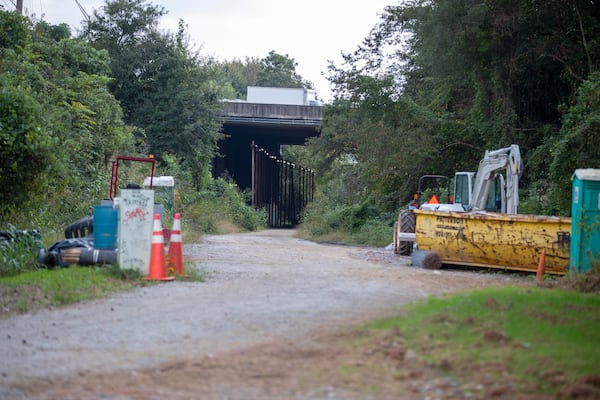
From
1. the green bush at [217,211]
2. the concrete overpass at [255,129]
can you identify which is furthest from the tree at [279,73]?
the green bush at [217,211]

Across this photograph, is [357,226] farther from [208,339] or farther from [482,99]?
[208,339]

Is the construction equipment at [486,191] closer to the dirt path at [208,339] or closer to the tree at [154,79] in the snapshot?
the dirt path at [208,339]

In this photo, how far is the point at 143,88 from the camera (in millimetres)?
41844

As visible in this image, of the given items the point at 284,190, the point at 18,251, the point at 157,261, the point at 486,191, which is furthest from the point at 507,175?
the point at 284,190

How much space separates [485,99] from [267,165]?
112ft

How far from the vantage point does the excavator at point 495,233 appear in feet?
49.2

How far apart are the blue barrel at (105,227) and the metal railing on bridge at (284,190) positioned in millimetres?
44654

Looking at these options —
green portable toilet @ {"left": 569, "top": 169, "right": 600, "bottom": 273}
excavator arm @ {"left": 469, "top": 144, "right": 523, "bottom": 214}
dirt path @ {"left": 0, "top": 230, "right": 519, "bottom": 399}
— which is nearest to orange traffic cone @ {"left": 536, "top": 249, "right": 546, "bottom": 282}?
green portable toilet @ {"left": 569, "top": 169, "right": 600, "bottom": 273}

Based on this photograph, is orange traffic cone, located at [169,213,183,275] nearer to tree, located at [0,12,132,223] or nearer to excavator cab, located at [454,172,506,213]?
tree, located at [0,12,132,223]

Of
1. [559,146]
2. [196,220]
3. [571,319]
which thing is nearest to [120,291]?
[571,319]

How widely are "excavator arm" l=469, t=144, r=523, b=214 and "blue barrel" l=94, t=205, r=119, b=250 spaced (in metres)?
9.12

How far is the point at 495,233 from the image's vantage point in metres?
15.8

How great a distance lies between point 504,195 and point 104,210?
32.9 ft

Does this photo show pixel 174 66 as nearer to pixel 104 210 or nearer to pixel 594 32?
pixel 594 32
